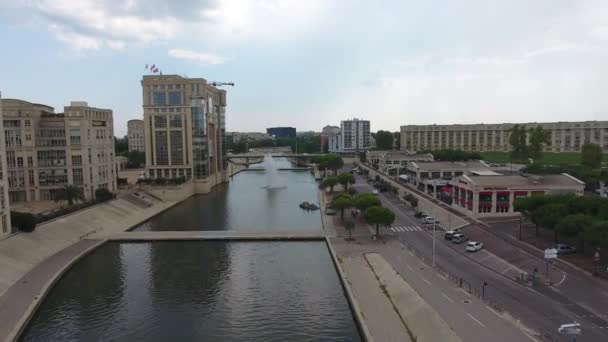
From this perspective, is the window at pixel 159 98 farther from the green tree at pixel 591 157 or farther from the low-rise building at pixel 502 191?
the green tree at pixel 591 157

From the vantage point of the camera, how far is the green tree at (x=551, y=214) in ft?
123

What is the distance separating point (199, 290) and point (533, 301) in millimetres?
22707

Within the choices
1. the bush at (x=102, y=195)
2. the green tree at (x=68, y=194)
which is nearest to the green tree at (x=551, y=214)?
the bush at (x=102, y=195)

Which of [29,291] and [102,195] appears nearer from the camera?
[29,291]

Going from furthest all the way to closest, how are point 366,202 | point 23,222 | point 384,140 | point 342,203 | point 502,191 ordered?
point 384,140 < point 342,203 < point 502,191 < point 366,202 < point 23,222

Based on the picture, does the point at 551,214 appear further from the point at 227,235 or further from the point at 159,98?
the point at 159,98

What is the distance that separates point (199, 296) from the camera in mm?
31562

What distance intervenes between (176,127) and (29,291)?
205 feet

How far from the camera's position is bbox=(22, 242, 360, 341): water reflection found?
26.0m

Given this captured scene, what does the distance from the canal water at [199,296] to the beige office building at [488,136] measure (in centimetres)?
13639

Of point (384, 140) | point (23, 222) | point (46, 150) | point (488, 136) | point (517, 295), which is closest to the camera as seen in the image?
point (517, 295)

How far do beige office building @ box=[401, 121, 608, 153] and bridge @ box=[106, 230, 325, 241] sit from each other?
132 metres

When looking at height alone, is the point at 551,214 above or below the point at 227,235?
above

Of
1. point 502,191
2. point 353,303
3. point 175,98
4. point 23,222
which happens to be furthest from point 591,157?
point 23,222
